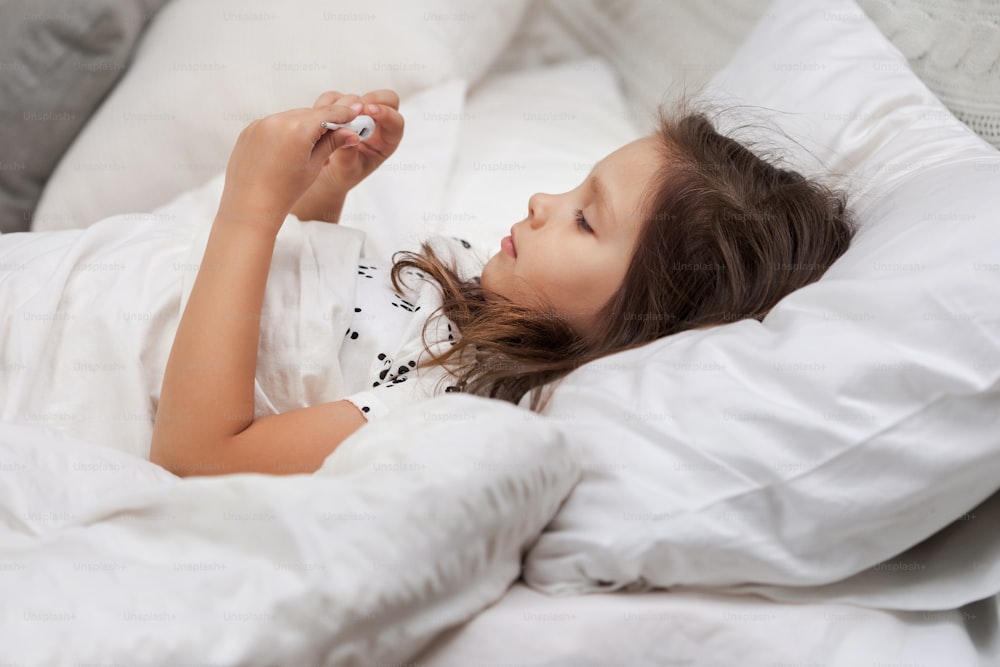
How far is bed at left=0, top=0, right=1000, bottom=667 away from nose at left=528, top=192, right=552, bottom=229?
22 centimetres

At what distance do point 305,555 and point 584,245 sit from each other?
519mm

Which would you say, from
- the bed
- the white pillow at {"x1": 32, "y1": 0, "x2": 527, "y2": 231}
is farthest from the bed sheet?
the white pillow at {"x1": 32, "y1": 0, "x2": 527, "y2": 231}

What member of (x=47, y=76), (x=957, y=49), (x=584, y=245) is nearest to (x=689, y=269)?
(x=584, y=245)

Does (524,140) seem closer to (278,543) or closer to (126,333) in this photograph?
(126,333)

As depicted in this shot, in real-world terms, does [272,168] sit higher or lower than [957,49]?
lower

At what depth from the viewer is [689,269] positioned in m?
0.92

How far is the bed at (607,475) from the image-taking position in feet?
1.75

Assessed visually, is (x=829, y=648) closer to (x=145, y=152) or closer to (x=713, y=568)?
(x=713, y=568)

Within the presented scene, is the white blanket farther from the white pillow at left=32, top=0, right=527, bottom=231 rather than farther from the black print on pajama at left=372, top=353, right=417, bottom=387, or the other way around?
the white pillow at left=32, top=0, right=527, bottom=231

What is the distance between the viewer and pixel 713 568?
643 millimetres

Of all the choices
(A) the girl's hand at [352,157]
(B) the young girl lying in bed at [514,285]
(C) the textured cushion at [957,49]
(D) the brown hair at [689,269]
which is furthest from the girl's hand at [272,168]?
(C) the textured cushion at [957,49]

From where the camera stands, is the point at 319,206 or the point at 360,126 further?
the point at 319,206

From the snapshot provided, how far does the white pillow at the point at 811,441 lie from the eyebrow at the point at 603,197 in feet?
0.77

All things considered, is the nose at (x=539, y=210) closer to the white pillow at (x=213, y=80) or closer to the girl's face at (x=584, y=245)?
the girl's face at (x=584, y=245)
